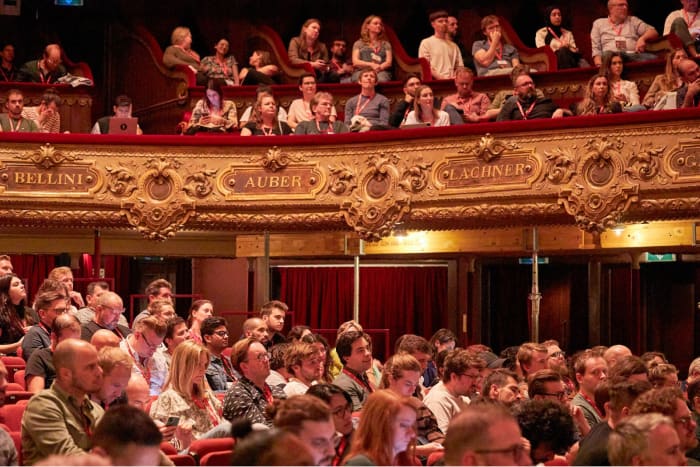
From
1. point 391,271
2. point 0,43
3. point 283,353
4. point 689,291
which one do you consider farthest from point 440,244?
point 0,43

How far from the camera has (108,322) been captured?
7.02 meters

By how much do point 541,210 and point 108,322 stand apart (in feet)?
11.4

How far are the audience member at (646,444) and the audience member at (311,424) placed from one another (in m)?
0.92

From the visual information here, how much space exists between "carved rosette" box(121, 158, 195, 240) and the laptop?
1.73 ft

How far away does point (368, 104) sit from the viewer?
417 inches

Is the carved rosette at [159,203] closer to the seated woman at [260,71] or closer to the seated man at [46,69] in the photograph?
the seated woman at [260,71]

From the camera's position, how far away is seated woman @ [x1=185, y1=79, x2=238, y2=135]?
10664 mm

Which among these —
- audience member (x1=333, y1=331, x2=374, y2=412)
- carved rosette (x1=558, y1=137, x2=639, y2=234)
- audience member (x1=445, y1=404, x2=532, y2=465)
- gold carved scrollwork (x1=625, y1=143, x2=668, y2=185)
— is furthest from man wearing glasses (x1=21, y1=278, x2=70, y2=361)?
gold carved scrollwork (x1=625, y1=143, x2=668, y2=185)

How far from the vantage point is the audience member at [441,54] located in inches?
462

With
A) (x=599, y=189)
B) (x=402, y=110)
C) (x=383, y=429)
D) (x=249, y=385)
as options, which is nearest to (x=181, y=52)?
(x=402, y=110)

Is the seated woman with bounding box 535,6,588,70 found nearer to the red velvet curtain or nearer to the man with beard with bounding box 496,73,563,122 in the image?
the man with beard with bounding box 496,73,563,122

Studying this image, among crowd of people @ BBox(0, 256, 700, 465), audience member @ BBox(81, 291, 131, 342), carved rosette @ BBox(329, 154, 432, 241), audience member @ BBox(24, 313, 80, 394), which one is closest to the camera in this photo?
crowd of people @ BBox(0, 256, 700, 465)

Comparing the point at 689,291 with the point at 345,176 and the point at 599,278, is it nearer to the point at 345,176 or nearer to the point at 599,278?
the point at 599,278

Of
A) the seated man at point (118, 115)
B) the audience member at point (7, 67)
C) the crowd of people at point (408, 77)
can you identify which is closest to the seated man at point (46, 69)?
the crowd of people at point (408, 77)
